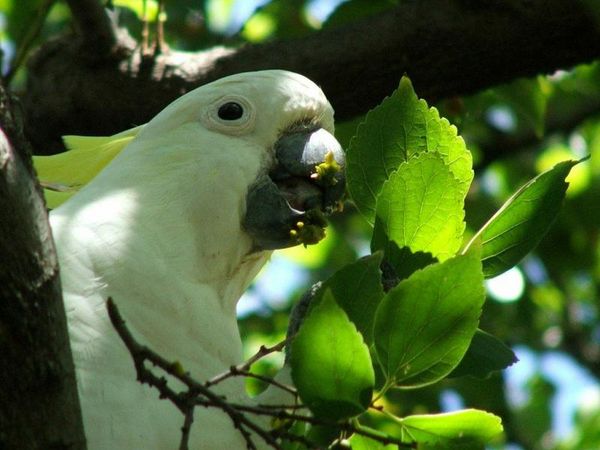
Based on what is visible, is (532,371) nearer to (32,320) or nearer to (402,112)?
(402,112)

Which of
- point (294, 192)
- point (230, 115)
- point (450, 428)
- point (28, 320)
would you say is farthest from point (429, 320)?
point (230, 115)

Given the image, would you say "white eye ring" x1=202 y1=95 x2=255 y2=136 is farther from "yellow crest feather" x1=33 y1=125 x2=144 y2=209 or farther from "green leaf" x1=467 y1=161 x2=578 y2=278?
"green leaf" x1=467 y1=161 x2=578 y2=278

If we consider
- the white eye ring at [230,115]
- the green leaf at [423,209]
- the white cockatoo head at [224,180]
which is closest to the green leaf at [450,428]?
the green leaf at [423,209]

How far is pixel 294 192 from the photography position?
2.54 m

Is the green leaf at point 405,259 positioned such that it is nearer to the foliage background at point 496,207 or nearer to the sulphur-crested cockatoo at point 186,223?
the sulphur-crested cockatoo at point 186,223

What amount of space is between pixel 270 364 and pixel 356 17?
5.50 feet

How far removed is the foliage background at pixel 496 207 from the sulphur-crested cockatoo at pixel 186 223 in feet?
2.61

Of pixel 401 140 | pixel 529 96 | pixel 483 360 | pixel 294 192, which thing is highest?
pixel 401 140

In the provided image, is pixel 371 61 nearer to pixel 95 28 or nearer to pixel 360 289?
pixel 95 28

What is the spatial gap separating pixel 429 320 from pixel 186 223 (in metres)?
1.01

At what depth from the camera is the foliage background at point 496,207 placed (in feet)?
12.9

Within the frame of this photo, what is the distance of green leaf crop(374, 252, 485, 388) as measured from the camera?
1.62 metres

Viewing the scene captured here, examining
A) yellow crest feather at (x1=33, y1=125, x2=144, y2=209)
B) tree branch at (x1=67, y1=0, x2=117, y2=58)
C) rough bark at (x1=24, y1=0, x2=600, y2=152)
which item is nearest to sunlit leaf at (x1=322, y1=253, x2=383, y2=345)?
yellow crest feather at (x1=33, y1=125, x2=144, y2=209)

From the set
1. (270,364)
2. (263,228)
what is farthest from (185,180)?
(270,364)
